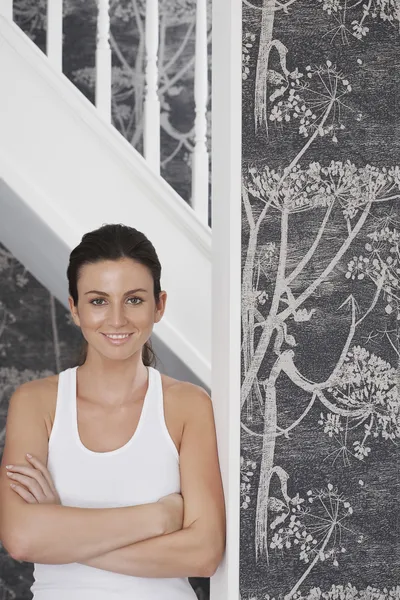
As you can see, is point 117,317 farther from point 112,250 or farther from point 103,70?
point 103,70

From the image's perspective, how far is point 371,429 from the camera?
1.64 metres

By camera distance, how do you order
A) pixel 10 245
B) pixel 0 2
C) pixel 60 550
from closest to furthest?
pixel 60 550
pixel 0 2
pixel 10 245

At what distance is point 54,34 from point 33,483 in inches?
47.5

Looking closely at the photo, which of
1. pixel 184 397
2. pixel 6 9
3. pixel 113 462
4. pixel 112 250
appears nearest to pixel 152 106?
pixel 6 9

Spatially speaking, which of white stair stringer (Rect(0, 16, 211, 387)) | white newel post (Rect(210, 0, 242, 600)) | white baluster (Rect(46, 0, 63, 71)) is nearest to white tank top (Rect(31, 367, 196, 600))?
white newel post (Rect(210, 0, 242, 600))

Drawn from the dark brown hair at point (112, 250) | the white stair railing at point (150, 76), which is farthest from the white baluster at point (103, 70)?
the dark brown hair at point (112, 250)

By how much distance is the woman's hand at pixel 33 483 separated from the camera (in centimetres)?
159

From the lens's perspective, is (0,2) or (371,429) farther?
(0,2)

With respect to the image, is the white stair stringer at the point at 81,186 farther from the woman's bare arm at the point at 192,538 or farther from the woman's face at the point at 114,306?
the woman's bare arm at the point at 192,538

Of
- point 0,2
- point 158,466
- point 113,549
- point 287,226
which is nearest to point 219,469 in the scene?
point 158,466

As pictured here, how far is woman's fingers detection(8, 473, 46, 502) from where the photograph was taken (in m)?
1.59

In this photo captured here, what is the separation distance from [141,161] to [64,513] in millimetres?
986

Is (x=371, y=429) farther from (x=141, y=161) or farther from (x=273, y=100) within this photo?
(x=141, y=161)

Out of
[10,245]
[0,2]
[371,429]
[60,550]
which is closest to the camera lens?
[60,550]
